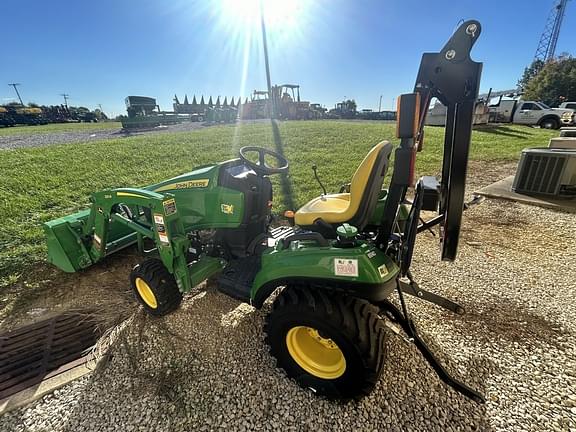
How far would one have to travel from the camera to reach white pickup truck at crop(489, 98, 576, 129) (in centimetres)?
1669

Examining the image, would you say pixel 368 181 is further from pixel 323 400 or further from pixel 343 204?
pixel 323 400

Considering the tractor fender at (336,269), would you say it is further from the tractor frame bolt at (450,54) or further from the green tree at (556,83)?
the green tree at (556,83)

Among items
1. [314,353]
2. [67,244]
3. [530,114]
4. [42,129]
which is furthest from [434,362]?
[42,129]

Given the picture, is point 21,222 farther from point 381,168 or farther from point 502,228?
point 502,228

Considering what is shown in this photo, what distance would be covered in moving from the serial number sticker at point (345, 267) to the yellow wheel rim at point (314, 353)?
0.47 metres

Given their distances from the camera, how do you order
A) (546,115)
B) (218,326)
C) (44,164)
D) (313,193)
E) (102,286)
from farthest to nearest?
(546,115) < (44,164) < (313,193) < (102,286) < (218,326)

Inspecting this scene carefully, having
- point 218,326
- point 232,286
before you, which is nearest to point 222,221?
point 232,286

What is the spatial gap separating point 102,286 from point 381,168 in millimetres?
2914

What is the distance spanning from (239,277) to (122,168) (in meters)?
6.89

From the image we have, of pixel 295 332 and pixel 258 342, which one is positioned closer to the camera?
pixel 295 332

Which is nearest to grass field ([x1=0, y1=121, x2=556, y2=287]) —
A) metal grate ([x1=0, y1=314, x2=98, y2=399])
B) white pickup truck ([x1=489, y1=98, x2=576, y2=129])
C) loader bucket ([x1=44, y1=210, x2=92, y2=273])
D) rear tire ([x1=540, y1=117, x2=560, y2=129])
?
loader bucket ([x1=44, y1=210, x2=92, y2=273])

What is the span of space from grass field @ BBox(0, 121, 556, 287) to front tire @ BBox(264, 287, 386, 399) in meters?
3.01

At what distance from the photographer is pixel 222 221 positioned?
8.19ft

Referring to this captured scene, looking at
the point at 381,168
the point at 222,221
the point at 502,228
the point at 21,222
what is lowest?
the point at 502,228
